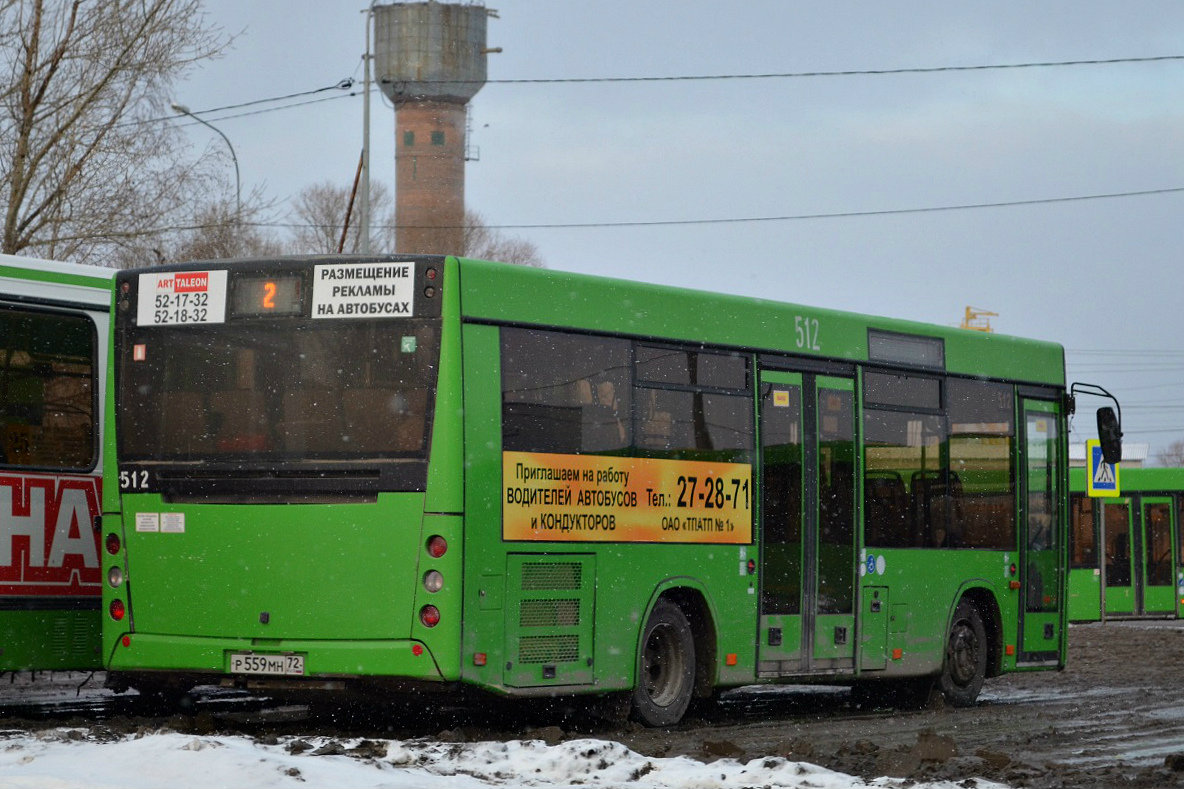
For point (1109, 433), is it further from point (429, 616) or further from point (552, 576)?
point (429, 616)

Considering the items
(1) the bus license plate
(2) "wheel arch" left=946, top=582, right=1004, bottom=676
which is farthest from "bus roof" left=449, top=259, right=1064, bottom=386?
(1) the bus license plate

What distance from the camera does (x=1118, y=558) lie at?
120 ft

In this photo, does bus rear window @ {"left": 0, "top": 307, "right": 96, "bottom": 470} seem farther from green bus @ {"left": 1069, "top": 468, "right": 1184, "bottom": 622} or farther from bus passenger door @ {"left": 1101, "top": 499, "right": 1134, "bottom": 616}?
bus passenger door @ {"left": 1101, "top": 499, "right": 1134, "bottom": 616}

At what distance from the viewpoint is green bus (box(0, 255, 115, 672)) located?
1308 centimetres

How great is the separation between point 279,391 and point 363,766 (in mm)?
3179

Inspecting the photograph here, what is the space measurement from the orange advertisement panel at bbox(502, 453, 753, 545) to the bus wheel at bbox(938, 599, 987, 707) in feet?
11.3

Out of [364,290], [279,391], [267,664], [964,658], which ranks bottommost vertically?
[964,658]

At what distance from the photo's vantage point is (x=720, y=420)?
46.9 feet

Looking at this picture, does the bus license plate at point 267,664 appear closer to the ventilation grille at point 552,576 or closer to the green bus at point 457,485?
the green bus at point 457,485

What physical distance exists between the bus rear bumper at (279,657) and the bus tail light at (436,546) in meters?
→ 0.53

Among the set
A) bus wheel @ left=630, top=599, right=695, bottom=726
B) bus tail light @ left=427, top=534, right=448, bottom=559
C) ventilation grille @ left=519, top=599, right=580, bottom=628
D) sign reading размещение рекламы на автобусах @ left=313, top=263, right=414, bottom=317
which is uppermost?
sign reading размещение рекламы на автобусах @ left=313, top=263, right=414, bottom=317

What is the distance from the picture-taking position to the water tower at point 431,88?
8425cm

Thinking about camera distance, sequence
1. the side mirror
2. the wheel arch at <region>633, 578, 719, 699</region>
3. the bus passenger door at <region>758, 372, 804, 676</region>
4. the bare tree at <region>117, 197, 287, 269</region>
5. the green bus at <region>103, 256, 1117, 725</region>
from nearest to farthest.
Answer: the green bus at <region>103, 256, 1117, 725</region>
the wheel arch at <region>633, 578, 719, 699</region>
the bus passenger door at <region>758, 372, 804, 676</region>
the side mirror
the bare tree at <region>117, 197, 287, 269</region>

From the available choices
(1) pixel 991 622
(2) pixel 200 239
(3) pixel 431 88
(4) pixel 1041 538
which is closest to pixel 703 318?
(1) pixel 991 622
